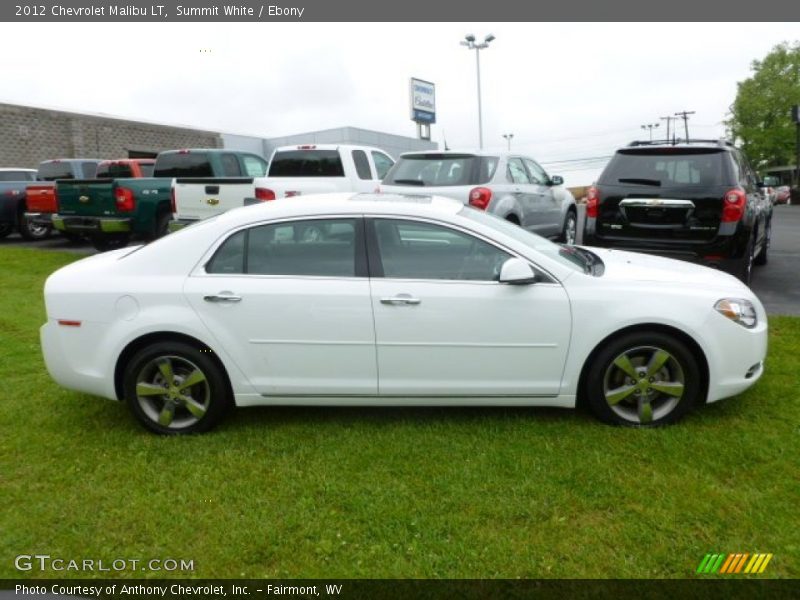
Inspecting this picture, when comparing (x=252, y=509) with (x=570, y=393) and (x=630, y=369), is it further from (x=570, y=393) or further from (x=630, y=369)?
(x=630, y=369)

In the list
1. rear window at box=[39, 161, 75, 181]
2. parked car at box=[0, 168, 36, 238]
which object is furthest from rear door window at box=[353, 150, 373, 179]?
rear window at box=[39, 161, 75, 181]

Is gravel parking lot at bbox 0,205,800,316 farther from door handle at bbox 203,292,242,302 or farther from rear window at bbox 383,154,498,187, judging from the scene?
door handle at bbox 203,292,242,302

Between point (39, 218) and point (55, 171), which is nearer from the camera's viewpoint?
point (39, 218)

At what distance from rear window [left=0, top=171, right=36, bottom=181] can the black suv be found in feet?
46.9

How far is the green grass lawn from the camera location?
9.66ft

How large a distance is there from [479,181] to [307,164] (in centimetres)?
332

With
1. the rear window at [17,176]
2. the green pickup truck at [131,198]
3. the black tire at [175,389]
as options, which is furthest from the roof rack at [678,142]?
the rear window at [17,176]

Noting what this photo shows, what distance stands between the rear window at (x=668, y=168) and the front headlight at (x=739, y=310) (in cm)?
315

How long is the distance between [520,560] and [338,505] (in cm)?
95

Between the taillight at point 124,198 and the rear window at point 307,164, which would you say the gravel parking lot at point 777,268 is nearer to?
the taillight at point 124,198

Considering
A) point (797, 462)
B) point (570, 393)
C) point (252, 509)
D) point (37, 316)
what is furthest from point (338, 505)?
point (37, 316)

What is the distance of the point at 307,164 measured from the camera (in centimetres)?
1082

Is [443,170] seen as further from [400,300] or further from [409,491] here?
[409,491]

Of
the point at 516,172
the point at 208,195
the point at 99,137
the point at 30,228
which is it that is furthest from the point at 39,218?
the point at 99,137
